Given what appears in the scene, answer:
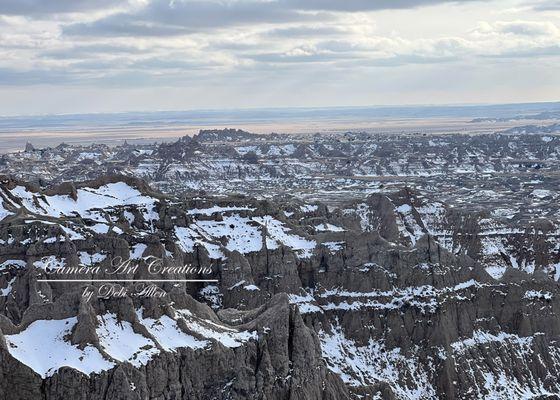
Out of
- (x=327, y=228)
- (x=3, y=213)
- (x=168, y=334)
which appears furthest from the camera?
(x=327, y=228)

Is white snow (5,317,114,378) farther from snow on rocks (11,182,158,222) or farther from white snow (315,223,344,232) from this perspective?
white snow (315,223,344,232)

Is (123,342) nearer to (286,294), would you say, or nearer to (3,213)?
(286,294)

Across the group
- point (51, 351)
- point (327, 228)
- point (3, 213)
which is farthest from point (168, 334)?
point (327, 228)

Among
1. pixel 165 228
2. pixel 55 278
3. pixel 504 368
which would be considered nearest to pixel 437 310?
pixel 504 368

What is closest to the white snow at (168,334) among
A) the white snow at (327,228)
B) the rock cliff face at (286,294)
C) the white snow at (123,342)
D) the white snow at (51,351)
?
the rock cliff face at (286,294)

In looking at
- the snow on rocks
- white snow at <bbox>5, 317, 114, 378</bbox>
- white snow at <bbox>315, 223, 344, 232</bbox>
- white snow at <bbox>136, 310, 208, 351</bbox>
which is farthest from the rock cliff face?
white snow at <bbox>5, 317, 114, 378</bbox>

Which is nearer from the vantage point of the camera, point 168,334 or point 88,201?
point 168,334

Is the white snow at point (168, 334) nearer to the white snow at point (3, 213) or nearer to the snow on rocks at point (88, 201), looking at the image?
the white snow at point (3, 213)

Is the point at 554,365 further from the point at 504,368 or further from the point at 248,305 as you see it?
the point at 248,305

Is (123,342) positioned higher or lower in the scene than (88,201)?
lower
